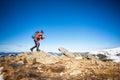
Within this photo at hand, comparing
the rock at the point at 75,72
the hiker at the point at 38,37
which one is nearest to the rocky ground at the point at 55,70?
the rock at the point at 75,72

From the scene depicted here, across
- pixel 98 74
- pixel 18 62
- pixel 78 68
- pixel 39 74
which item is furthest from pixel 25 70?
pixel 98 74

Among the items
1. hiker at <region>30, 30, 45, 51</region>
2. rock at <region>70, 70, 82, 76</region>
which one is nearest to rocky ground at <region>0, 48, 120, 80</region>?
rock at <region>70, 70, 82, 76</region>

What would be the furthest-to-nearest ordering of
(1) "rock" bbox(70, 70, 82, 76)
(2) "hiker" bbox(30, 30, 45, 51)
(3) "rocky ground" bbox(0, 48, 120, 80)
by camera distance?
1. (2) "hiker" bbox(30, 30, 45, 51)
2. (1) "rock" bbox(70, 70, 82, 76)
3. (3) "rocky ground" bbox(0, 48, 120, 80)

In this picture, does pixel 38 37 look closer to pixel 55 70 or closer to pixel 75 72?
pixel 55 70

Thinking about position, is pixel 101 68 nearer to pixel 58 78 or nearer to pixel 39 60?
pixel 58 78

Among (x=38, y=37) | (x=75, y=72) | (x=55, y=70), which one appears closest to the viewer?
(x=75, y=72)

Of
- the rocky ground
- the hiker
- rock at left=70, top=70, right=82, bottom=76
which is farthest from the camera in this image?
the hiker

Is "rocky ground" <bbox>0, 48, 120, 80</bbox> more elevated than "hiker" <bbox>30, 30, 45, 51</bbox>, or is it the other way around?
"hiker" <bbox>30, 30, 45, 51</bbox>

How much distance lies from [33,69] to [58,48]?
725cm

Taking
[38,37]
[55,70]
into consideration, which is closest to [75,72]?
[55,70]

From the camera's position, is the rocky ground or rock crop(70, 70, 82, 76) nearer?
Result: the rocky ground

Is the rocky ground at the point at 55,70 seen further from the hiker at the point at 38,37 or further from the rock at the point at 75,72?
the hiker at the point at 38,37

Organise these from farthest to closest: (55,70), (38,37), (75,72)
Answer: (38,37) < (55,70) < (75,72)

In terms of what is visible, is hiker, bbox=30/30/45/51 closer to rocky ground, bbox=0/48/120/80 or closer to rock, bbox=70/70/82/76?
rocky ground, bbox=0/48/120/80
